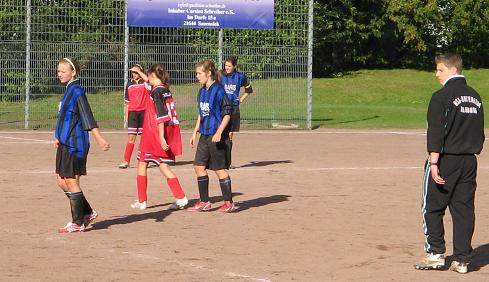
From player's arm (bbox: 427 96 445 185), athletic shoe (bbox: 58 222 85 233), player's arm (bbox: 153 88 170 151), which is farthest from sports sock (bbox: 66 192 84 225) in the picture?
player's arm (bbox: 427 96 445 185)

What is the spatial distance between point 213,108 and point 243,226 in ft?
5.47

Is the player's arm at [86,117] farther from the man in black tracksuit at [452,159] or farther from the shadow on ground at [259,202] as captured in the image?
the man in black tracksuit at [452,159]

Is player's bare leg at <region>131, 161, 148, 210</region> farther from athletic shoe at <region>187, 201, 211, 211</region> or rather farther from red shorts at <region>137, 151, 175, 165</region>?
athletic shoe at <region>187, 201, 211, 211</region>

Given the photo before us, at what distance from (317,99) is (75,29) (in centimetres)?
1425

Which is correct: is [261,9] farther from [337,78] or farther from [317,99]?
[337,78]

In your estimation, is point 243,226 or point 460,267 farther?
point 243,226

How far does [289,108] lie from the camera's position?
26.9 meters

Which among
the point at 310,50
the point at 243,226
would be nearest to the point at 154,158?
the point at 243,226

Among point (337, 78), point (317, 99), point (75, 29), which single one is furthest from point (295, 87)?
point (337, 78)

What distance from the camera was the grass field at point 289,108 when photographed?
2544 centimetres

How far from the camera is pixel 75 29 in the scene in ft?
83.2

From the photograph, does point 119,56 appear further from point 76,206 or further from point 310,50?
point 76,206

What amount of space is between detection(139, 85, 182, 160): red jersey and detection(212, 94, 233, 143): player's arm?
54 centimetres

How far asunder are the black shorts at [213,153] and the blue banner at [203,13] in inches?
541
